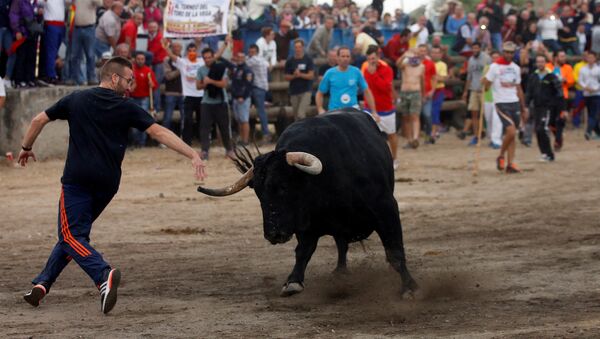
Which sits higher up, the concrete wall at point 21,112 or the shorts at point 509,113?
the shorts at point 509,113

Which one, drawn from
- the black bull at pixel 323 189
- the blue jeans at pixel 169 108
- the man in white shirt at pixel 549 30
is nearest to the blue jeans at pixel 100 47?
the blue jeans at pixel 169 108

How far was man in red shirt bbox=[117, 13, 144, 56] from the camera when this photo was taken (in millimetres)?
19219

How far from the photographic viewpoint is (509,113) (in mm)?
17625

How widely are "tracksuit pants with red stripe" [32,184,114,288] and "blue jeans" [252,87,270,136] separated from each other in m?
13.3

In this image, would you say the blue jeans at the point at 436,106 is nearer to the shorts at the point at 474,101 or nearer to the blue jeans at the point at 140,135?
the shorts at the point at 474,101

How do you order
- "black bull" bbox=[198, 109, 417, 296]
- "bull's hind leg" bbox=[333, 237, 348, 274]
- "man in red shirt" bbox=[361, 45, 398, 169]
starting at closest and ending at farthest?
"black bull" bbox=[198, 109, 417, 296] < "bull's hind leg" bbox=[333, 237, 348, 274] < "man in red shirt" bbox=[361, 45, 398, 169]

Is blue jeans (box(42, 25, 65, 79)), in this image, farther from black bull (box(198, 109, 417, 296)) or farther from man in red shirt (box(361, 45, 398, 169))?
black bull (box(198, 109, 417, 296))

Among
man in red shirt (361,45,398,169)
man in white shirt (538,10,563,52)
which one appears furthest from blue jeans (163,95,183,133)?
man in white shirt (538,10,563,52)

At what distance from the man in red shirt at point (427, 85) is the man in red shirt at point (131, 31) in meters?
5.63

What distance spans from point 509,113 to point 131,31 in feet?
20.8

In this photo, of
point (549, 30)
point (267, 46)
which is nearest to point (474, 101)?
point (267, 46)

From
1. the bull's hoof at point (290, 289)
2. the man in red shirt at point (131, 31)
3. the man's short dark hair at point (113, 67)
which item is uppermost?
the man's short dark hair at point (113, 67)

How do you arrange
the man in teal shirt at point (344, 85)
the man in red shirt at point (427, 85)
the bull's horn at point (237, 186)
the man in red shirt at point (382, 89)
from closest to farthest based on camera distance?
1. the bull's horn at point (237, 186)
2. the man in teal shirt at point (344, 85)
3. the man in red shirt at point (382, 89)
4. the man in red shirt at point (427, 85)

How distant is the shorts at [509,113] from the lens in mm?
17578
